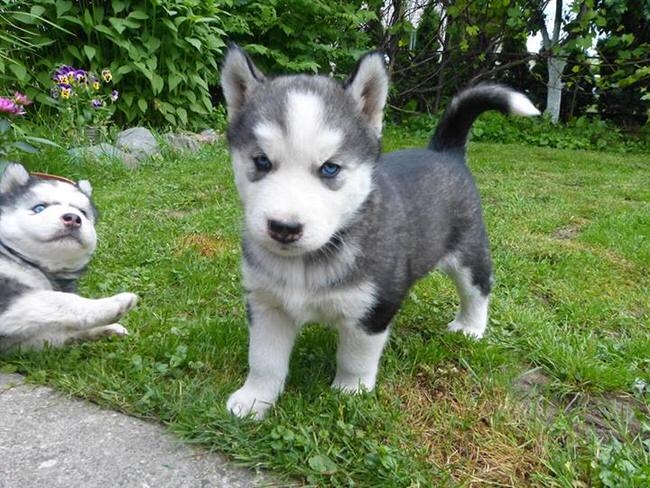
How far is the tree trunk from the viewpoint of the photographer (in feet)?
38.2

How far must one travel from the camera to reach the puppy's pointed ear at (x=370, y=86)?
88.5 inches

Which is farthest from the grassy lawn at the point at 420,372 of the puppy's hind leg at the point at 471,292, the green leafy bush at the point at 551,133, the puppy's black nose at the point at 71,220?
the green leafy bush at the point at 551,133

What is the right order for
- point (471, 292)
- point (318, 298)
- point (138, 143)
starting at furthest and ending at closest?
point (138, 143) < point (471, 292) < point (318, 298)

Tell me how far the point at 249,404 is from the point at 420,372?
849mm

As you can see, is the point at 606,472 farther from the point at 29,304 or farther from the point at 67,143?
the point at 67,143

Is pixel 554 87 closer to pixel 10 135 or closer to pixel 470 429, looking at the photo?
pixel 10 135

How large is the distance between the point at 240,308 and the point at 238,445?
4.31ft

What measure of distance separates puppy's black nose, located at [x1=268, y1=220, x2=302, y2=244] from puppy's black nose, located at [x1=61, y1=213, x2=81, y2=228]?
1.30m

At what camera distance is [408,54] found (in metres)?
12.2

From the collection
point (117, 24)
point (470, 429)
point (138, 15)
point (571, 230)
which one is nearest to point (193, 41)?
point (138, 15)

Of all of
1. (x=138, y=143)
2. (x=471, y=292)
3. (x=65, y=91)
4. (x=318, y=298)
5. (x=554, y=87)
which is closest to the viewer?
(x=318, y=298)

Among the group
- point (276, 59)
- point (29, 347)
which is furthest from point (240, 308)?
point (276, 59)

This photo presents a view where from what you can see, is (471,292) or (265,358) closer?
(265,358)

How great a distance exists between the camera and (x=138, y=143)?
283 inches
